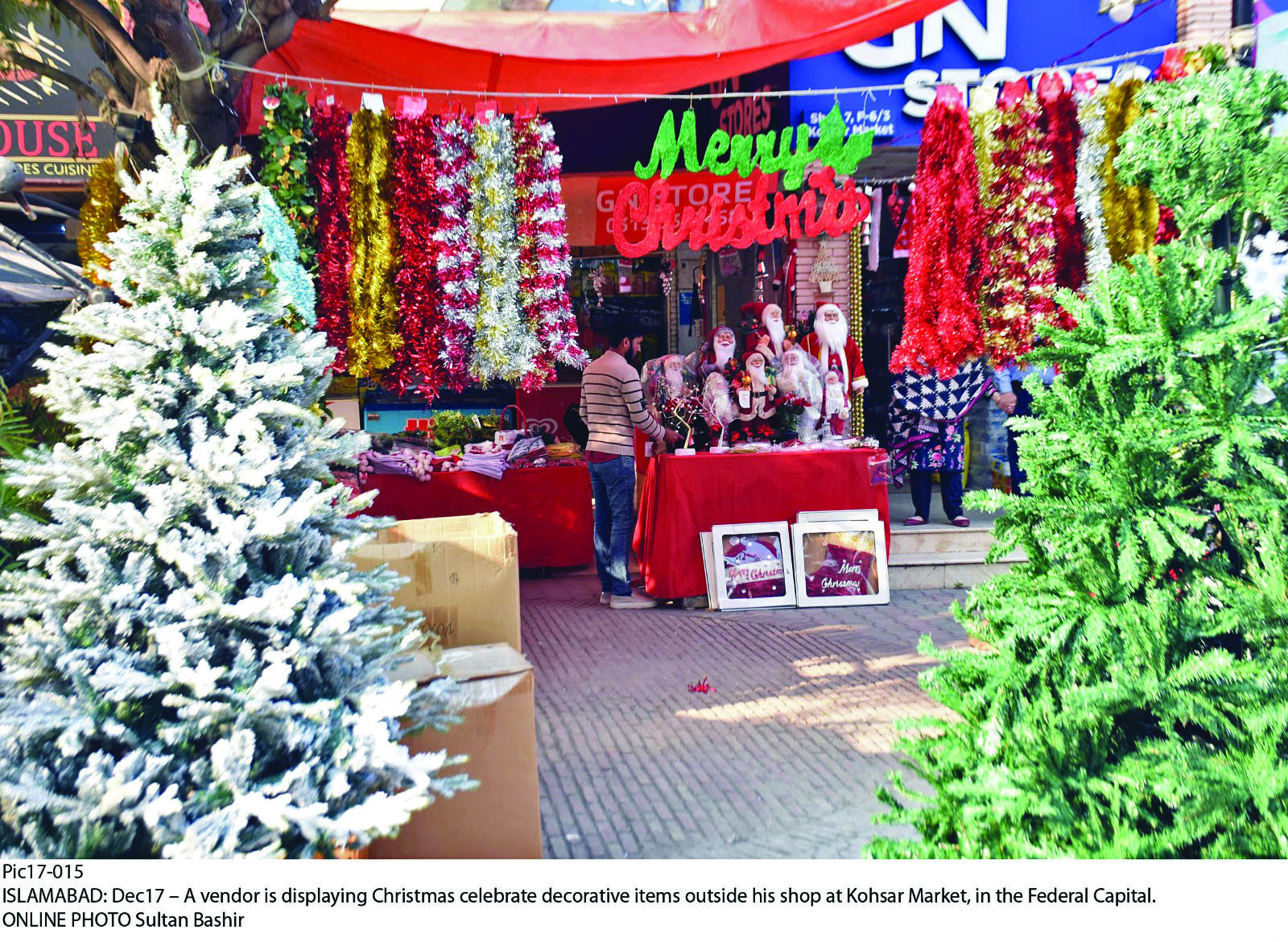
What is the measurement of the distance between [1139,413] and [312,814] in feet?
7.15

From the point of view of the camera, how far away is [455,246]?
4918 millimetres

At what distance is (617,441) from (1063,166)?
3.52 m

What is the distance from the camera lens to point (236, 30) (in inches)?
169

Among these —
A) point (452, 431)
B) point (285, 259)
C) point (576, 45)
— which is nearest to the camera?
point (285, 259)

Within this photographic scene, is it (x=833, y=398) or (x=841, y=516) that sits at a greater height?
(x=833, y=398)

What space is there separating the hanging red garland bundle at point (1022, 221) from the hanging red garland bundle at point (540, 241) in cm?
241

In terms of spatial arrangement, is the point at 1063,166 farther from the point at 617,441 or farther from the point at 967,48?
the point at 967,48

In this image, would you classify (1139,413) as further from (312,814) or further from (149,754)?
(149,754)

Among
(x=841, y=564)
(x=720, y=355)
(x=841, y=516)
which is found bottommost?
(x=841, y=564)

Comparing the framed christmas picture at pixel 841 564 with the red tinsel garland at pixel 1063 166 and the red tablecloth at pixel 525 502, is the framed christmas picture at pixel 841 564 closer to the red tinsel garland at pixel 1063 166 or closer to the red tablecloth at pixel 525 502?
the red tablecloth at pixel 525 502

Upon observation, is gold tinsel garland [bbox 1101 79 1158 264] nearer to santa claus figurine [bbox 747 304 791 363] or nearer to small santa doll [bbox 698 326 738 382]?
santa claus figurine [bbox 747 304 791 363]

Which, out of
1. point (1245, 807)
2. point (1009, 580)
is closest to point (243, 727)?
point (1009, 580)

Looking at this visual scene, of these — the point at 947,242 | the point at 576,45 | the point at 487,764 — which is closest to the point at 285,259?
the point at 487,764

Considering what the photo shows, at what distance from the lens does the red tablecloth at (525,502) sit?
8000 millimetres
